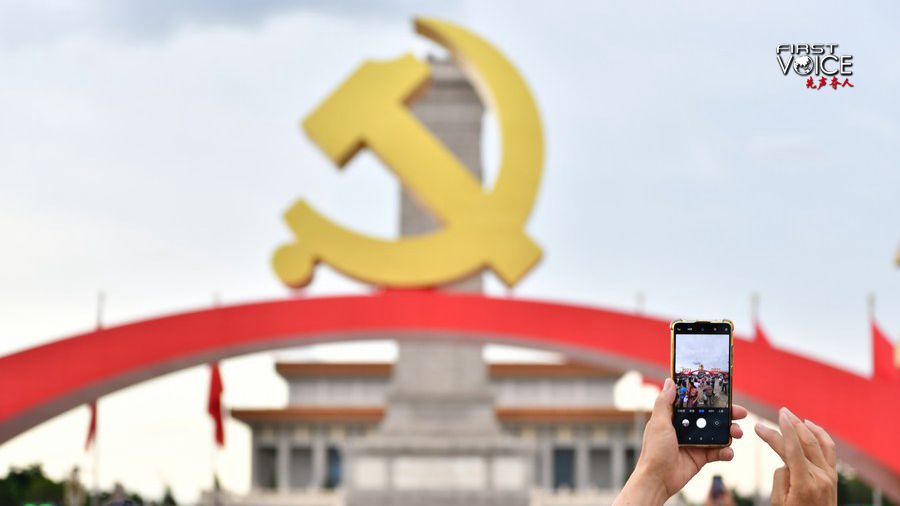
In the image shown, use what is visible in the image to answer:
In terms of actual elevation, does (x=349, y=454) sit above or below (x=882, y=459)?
below

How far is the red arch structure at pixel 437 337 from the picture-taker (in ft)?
56.6

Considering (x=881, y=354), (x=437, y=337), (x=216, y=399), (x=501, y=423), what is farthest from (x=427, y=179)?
(x=501, y=423)

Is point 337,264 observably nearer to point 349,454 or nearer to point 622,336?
point 622,336

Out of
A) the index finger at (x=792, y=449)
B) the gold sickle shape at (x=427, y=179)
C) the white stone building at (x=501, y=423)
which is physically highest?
the gold sickle shape at (x=427, y=179)

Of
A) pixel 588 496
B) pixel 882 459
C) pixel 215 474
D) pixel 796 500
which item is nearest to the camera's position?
pixel 796 500

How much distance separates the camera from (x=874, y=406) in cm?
1712

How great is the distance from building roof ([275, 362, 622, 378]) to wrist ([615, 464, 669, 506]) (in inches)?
2353

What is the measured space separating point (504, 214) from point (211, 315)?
16.9ft

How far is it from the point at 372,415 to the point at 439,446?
23.1m

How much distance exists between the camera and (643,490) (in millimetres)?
2881

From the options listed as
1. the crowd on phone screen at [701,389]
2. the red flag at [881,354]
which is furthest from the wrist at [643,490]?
the red flag at [881,354]

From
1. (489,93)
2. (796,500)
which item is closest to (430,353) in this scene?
(489,93)

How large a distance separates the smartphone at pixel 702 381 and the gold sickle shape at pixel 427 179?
17608 millimetres

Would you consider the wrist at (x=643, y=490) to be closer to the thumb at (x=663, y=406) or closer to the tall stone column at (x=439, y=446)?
the thumb at (x=663, y=406)
